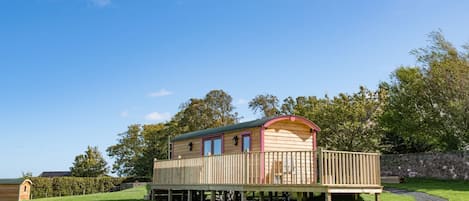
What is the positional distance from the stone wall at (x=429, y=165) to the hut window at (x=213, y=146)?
13.6 meters

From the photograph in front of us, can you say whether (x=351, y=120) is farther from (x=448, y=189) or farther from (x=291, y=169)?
(x=291, y=169)

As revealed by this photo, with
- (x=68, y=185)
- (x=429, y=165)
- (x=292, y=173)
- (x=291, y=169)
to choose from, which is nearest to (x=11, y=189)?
(x=68, y=185)

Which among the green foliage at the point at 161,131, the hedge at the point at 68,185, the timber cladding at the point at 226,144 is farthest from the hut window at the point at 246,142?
the hedge at the point at 68,185

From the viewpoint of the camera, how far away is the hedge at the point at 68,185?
106 ft

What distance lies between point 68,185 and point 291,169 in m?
25.8

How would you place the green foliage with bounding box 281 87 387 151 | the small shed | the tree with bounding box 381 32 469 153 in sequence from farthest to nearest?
the green foliage with bounding box 281 87 387 151 → the small shed → the tree with bounding box 381 32 469 153

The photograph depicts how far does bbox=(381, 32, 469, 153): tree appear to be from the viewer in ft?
79.0

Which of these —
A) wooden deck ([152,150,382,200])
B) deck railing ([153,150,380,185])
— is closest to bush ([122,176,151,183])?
deck railing ([153,150,380,185])

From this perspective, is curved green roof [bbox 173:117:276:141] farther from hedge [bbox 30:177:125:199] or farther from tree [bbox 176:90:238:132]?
tree [bbox 176:90:238:132]

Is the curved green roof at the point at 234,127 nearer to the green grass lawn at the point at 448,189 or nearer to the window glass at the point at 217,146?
the window glass at the point at 217,146

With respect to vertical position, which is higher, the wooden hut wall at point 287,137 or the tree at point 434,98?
the tree at point 434,98

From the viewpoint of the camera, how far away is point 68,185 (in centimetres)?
3369

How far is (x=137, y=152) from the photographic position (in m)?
44.0

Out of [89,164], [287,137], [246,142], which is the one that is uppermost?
[287,137]
